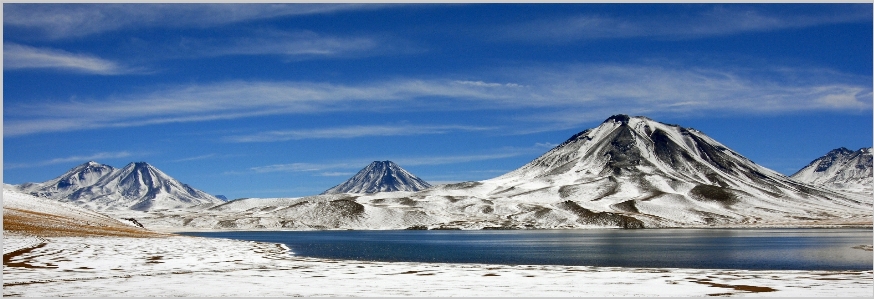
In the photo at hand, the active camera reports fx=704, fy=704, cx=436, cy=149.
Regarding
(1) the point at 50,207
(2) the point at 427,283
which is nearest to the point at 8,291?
(2) the point at 427,283

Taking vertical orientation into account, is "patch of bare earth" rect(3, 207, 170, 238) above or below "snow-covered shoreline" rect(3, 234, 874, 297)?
above

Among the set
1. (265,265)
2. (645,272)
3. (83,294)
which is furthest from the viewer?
(265,265)

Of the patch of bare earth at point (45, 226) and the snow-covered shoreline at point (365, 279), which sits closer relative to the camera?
the snow-covered shoreline at point (365, 279)

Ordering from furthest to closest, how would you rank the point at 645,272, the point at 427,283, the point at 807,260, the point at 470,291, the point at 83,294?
the point at 807,260, the point at 645,272, the point at 427,283, the point at 470,291, the point at 83,294

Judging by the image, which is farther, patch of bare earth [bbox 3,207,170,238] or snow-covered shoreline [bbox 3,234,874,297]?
patch of bare earth [bbox 3,207,170,238]

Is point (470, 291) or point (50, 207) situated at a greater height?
point (50, 207)

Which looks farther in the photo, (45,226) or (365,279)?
(45,226)

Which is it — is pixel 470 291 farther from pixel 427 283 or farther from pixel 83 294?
pixel 83 294

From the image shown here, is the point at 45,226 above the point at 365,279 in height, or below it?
above
